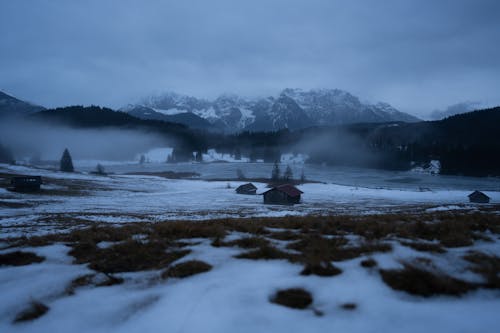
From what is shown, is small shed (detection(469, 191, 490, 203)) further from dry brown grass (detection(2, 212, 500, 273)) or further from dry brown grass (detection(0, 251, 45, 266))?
dry brown grass (detection(0, 251, 45, 266))

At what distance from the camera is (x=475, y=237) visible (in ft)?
27.2

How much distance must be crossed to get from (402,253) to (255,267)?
3638 mm

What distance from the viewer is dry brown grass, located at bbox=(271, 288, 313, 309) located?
Result: 4.64 m

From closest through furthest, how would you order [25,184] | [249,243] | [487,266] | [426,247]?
[487,266] → [426,247] → [249,243] → [25,184]

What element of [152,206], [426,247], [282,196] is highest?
[426,247]

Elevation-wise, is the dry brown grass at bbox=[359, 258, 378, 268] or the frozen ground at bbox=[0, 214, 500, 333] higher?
the dry brown grass at bbox=[359, 258, 378, 268]

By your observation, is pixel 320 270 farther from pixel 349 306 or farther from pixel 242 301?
pixel 242 301

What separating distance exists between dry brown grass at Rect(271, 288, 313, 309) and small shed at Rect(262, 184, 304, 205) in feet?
188

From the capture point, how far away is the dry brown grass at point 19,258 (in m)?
7.09

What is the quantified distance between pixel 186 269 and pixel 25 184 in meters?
79.0

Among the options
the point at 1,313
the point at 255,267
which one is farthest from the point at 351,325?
the point at 1,313

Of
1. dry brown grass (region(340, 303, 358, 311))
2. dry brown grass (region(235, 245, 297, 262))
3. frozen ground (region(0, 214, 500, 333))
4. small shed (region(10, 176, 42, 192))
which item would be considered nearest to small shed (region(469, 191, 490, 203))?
frozen ground (region(0, 214, 500, 333))

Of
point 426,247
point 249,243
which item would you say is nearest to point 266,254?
point 249,243

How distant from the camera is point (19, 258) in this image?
7.39 m
